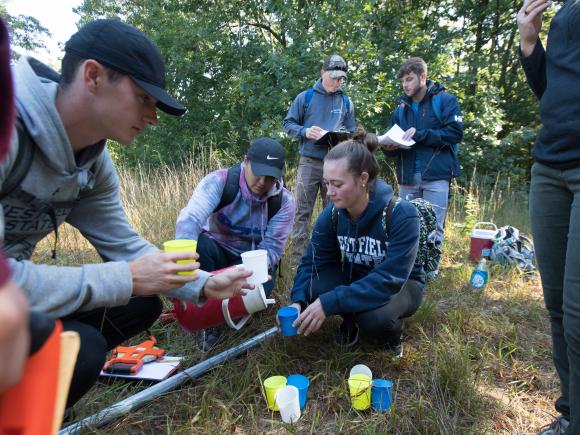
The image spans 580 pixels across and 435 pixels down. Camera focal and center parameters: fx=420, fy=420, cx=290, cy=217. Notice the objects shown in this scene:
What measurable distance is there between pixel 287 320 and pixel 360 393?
1.86 feet

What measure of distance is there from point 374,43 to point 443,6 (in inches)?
128

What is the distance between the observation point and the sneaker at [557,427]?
1.79 metres

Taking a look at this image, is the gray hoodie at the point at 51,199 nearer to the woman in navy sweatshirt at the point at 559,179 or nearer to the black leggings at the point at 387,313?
the black leggings at the point at 387,313

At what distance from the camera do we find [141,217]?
5188 mm

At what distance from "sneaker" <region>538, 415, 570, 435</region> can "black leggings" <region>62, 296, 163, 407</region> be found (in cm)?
187

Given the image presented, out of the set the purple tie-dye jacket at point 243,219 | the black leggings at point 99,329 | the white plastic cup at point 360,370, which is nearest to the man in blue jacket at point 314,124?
the purple tie-dye jacket at point 243,219

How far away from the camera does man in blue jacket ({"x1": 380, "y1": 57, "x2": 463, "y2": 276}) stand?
13.7ft

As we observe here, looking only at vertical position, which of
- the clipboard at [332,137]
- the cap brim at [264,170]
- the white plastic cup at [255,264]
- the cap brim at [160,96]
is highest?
the clipboard at [332,137]

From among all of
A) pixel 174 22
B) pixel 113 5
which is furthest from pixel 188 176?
pixel 113 5

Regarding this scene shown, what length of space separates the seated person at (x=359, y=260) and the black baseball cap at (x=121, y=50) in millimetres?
1162

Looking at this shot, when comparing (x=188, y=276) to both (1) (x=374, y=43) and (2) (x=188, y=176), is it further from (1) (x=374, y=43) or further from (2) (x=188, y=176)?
(1) (x=374, y=43)

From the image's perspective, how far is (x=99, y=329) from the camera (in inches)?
75.7

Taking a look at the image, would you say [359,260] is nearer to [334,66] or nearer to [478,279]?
[478,279]

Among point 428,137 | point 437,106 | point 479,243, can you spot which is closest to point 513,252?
point 479,243
